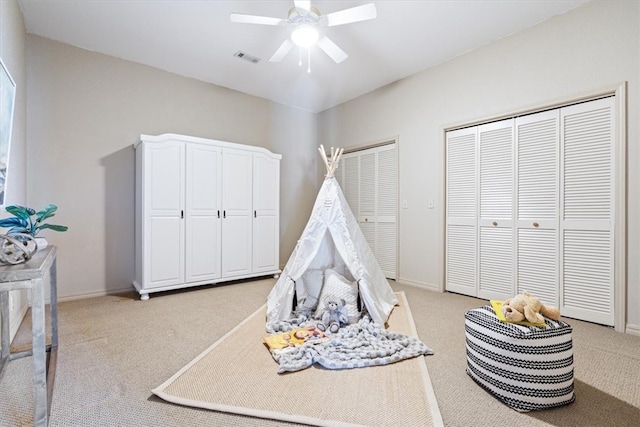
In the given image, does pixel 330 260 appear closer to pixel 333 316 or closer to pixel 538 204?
pixel 333 316

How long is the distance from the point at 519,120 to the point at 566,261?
135 centimetres

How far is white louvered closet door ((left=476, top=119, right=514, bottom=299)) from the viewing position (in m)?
3.09

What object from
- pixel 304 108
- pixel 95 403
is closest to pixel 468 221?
pixel 304 108

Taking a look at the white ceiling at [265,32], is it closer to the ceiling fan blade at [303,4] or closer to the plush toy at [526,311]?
the ceiling fan blade at [303,4]

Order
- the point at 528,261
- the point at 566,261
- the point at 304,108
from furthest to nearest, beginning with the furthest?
the point at 304,108
the point at 528,261
the point at 566,261

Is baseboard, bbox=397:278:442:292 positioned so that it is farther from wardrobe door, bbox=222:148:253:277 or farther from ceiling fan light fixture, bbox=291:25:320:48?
ceiling fan light fixture, bbox=291:25:320:48

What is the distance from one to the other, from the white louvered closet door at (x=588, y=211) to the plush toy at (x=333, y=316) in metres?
1.94

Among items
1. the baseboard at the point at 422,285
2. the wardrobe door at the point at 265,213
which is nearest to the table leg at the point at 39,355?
the wardrobe door at the point at 265,213

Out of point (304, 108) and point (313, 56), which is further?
point (304, 108)

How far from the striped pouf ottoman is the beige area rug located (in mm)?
363

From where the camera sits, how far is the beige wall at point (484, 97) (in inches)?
93.0

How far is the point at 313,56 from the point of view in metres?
3.39

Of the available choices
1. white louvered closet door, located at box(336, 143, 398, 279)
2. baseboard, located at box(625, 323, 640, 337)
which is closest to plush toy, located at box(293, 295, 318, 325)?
white louvered closet door, located at box(336, 143, 398, 279)

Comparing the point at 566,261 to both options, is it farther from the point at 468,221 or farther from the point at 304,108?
the point at 304,108
